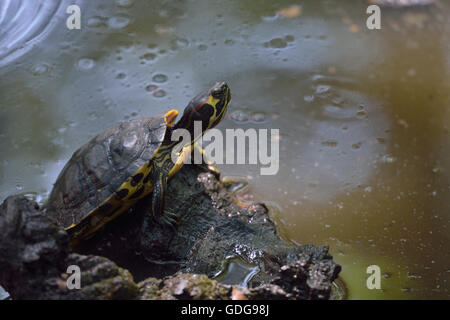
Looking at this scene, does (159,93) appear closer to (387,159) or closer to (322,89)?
(322,89)

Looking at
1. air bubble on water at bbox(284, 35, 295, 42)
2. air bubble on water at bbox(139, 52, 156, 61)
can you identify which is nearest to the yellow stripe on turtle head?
air bubble on water at bbox(139, 52, 156, 61)

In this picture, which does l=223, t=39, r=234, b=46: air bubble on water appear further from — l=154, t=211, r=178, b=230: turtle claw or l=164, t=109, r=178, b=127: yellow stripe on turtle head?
l=154, t=211, r=178, b=230: turtle claw

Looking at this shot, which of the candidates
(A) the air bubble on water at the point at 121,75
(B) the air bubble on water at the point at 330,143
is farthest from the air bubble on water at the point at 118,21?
(B) the air bubble on water at the point at 330,143

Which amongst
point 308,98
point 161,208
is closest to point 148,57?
point 308,98

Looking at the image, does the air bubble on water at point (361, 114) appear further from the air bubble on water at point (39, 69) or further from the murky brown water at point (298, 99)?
the air bubble on water at point (39, 69)

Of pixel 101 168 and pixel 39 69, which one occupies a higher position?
pixel 39 69
